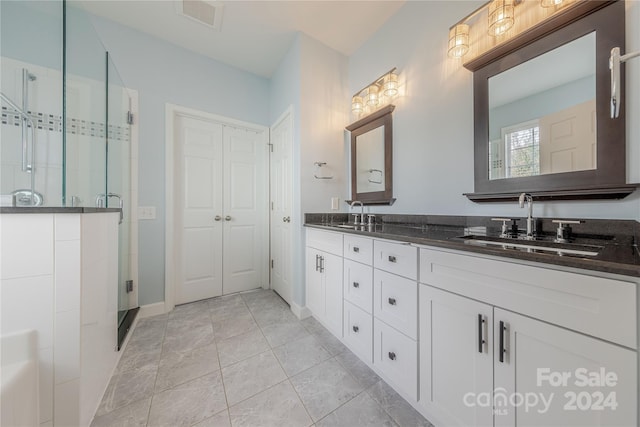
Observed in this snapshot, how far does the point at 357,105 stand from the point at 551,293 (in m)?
2.11

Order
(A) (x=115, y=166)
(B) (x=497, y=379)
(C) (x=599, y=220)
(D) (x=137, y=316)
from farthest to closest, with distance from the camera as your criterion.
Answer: (D) (x=137, y=316) < (A) (x=115, y=166) < (C) (x=599, y=220) < (B) (x=497, y=379)

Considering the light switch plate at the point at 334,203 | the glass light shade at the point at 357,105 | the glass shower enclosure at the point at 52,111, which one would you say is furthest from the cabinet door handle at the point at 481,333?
the glass shower enclosure at the point at 52,111

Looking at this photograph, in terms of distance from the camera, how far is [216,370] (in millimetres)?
1354

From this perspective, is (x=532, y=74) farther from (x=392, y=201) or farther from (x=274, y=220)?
(x=274, y=220)

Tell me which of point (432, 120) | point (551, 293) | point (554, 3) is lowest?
point (551, 293)

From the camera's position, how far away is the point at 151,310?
81.1 inches

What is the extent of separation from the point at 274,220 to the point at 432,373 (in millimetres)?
2120

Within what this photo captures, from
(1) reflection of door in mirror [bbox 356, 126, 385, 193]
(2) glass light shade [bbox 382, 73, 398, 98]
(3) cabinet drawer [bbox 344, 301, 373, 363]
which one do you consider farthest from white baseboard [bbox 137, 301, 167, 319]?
(2) glass light shade [bbox 382, 73, 398, 98]

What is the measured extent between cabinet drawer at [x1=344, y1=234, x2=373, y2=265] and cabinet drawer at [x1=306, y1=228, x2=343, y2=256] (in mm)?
85

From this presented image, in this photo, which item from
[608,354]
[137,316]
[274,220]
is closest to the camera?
[608,354]

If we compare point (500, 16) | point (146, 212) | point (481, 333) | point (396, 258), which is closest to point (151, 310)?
point (146, 212)

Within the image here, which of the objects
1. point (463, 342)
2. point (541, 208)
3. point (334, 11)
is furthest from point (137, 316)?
point (334, 11)

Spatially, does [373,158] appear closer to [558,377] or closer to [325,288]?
[325,288]

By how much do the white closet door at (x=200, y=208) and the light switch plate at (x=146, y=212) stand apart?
269 millimetres
